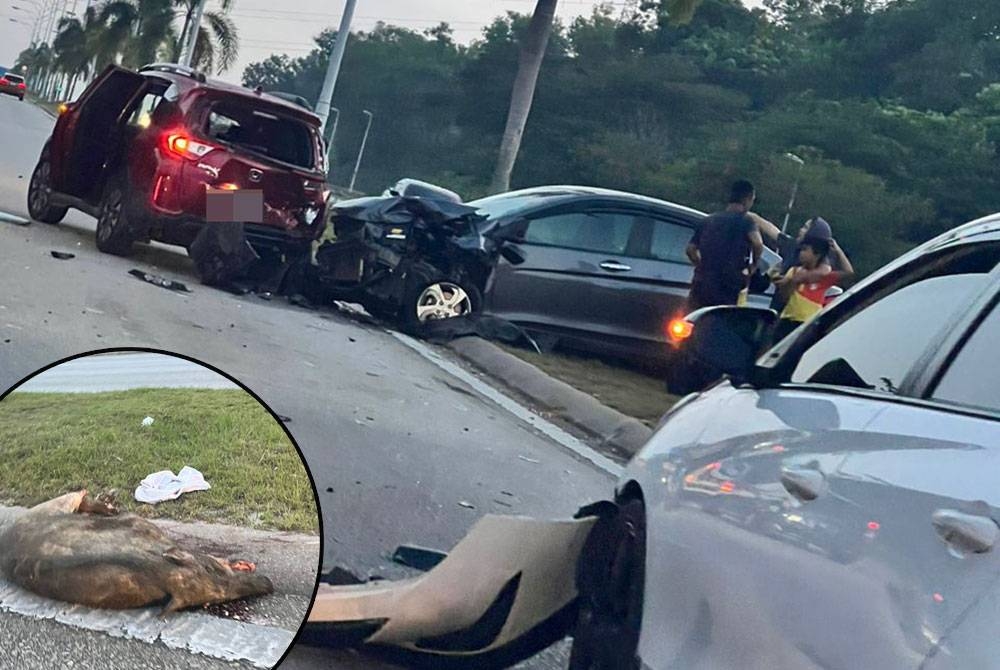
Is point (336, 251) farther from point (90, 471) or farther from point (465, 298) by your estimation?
point (90, 471)

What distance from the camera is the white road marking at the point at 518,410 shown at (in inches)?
348

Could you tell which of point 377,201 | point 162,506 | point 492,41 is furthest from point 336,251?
point 492,41

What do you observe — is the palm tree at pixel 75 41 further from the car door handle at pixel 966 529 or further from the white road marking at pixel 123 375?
the car door handle at pixel 966 529

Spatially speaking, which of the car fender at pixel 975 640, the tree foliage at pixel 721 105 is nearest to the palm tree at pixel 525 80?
the tree foliage at pixel 721 105

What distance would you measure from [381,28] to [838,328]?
46.8 m

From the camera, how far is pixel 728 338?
3.70 metres

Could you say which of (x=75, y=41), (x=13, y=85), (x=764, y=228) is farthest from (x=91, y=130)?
(x=75, y=41)

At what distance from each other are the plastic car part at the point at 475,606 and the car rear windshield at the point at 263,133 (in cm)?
882

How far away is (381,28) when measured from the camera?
1913 inches

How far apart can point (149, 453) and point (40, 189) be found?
1178 cm

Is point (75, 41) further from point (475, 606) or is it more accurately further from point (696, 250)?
point (475, 606)

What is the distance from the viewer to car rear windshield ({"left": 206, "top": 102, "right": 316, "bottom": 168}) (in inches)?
482

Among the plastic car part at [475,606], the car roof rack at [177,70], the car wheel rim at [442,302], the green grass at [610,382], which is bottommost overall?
the green grass at [610,382]

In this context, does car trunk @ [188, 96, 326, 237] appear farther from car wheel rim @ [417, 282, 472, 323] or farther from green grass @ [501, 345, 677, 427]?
green grass @ [501, 345, 677, 427]
